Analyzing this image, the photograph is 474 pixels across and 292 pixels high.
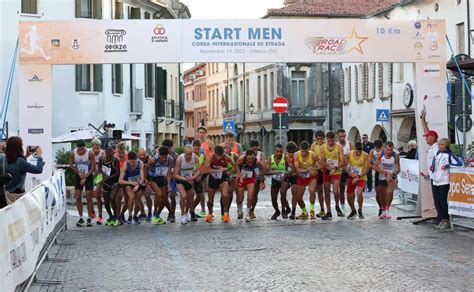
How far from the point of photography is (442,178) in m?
16.1

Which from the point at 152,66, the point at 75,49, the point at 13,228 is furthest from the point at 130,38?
the point at 152,66

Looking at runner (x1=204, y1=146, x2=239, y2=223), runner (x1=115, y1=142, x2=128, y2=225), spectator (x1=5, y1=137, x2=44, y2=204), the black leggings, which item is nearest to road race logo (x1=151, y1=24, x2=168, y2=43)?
runner (x1=115, y1=142, x2=128, y2=225)

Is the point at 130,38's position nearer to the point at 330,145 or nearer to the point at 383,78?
the point at 330,145

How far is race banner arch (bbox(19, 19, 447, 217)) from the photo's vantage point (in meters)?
17.4

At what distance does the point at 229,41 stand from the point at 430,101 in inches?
173

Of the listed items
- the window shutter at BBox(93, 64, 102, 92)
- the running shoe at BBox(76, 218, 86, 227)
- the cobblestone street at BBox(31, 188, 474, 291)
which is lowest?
the cobblestone street at BBox(31, 188, 474, 291)

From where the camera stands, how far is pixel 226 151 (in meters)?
18.5

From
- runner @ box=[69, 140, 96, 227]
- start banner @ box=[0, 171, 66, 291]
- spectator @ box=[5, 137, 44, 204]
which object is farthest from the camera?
runner @ box=[69, 140, 96, 227]

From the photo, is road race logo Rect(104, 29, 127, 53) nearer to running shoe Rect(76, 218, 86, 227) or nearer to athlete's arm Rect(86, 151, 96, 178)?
athlete's arm Rect(86, 151, 96, 178)

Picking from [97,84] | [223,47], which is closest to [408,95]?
[97,84]

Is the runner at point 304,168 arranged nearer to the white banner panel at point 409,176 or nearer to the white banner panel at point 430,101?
the white banner panel at point 430,101

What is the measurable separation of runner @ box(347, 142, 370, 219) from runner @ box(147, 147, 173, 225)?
12.8ft

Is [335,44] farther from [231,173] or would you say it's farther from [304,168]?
[231,173]

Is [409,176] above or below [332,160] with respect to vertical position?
below
